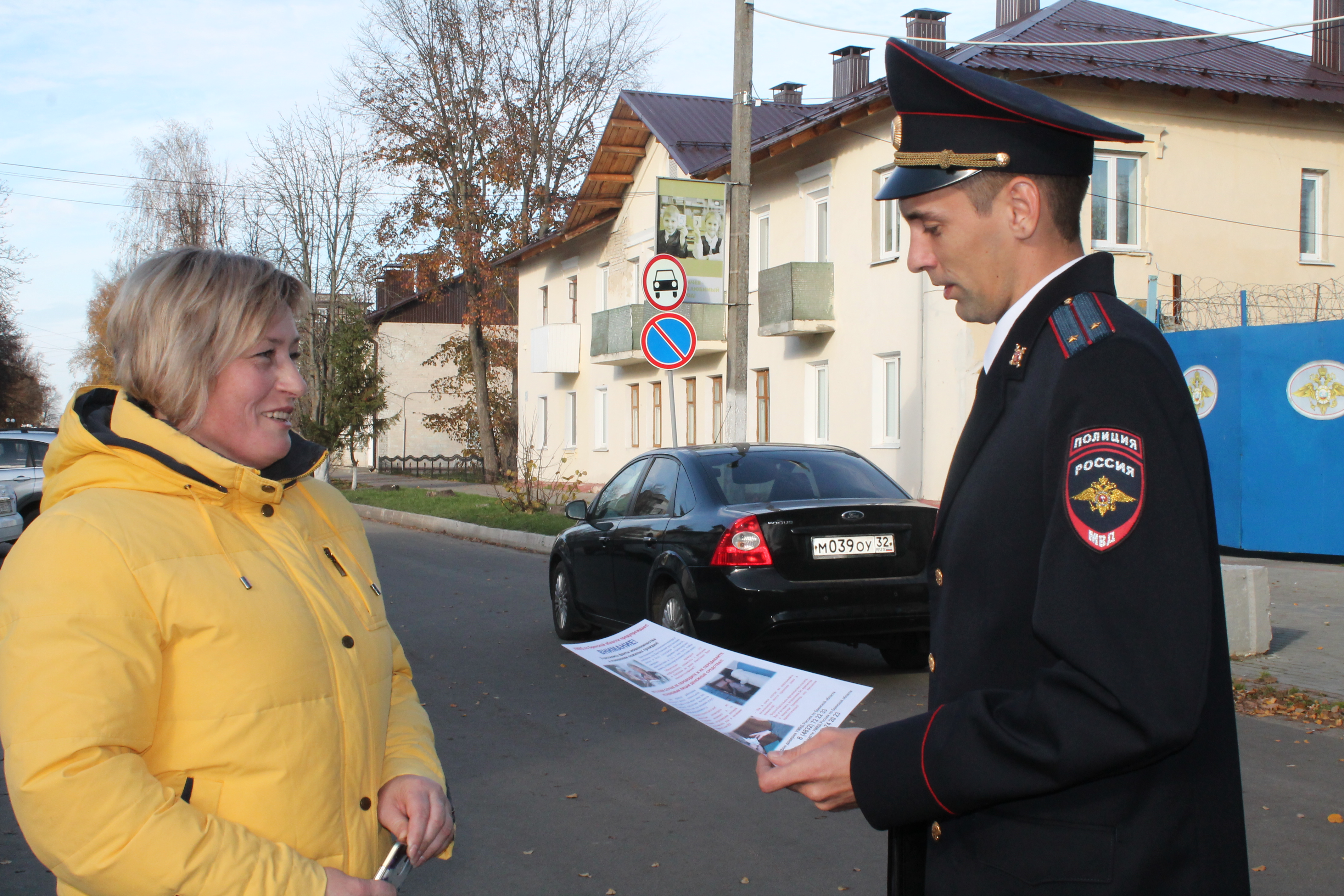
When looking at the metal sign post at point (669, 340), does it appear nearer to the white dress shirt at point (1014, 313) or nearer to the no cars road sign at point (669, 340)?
the no cars road sign at point (669, 340)

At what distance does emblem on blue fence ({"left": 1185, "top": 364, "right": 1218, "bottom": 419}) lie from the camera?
49.5 ft

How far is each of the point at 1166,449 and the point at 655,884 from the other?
3.35 meters

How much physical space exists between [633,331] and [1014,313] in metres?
28.9

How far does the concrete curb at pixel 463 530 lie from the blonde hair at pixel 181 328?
11761 mm

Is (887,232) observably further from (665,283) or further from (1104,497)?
(1104,497)

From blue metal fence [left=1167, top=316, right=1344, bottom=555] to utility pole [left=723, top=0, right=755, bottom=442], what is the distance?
212 inches

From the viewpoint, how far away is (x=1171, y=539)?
4.62 feet

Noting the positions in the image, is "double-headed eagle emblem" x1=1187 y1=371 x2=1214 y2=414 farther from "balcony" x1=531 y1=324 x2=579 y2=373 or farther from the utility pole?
"balcony" x1=531 y1=324 x2=579 y2=373

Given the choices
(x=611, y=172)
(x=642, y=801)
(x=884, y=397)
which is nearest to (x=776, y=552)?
(x=642, y=801)

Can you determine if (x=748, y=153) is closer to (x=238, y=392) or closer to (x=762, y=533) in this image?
(x=762, y=533)

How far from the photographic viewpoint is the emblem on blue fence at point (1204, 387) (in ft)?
49.5

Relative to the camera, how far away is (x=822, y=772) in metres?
1.68

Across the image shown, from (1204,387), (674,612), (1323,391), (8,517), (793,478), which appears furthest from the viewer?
(1204,387)

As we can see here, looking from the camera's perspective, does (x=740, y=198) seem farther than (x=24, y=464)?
No
